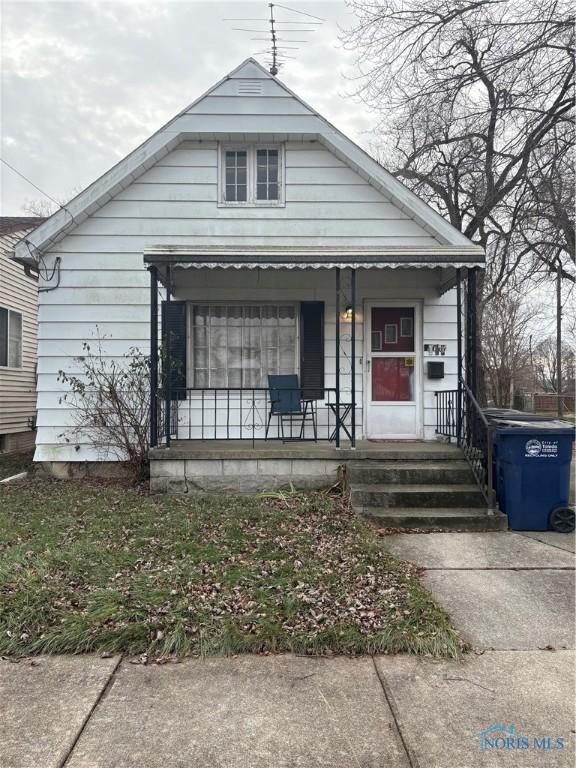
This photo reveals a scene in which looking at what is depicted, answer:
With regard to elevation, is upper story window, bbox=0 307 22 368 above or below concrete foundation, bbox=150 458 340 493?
above

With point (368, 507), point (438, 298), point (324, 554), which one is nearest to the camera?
point (324, 554)

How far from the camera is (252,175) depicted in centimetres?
768

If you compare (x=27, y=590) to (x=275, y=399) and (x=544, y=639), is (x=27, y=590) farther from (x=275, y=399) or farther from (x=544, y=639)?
(x=275, y=399)

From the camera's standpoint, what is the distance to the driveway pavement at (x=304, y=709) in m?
2.05

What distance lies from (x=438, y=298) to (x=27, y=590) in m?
6.50

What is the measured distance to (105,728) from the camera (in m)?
2.21

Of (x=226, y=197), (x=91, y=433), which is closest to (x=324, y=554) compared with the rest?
(x=91, y=433)

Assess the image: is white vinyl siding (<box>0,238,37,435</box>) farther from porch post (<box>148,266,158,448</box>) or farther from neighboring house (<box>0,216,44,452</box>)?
porch post (<box>148,266,158,448</box>)

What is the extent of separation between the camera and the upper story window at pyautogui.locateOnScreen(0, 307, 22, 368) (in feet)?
36.1

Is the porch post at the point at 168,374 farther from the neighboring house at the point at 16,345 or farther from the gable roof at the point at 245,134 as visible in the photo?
the neighboring house at the point at 16,345

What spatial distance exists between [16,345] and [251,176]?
24.3 ft

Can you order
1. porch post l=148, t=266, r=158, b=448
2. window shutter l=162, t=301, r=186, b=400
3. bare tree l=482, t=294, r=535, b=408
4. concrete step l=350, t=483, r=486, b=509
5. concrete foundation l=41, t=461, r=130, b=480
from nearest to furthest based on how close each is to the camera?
concrete step l=350, t=483, r=486, b=509 < porch post l=148, t=266, r=158, b=448 < window shutter l=162, t=301, r=186, b=400 < concrete foundation l=41, t=461, r=130, b=480 < bare tree l=482, t=294, r=535, b=408

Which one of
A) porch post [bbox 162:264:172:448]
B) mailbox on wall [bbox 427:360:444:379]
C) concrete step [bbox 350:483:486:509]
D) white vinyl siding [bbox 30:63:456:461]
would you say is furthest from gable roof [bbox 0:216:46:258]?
concrete step [bbox 350:483:486:509]

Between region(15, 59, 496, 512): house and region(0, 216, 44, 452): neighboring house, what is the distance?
14.6 ft
